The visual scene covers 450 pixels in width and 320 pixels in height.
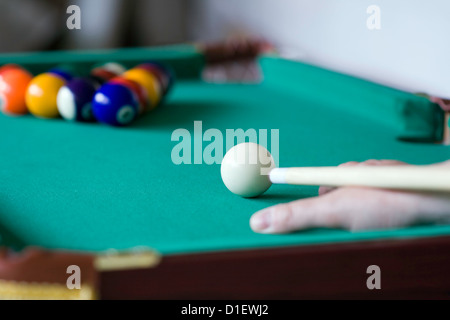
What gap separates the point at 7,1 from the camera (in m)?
5.25

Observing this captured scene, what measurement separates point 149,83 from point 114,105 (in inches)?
12.2

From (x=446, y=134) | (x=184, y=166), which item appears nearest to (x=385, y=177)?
(x=184, y=166)

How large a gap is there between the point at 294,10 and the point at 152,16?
267cm

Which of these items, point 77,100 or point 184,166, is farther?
point 77,100

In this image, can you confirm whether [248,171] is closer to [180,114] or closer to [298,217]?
[298,217]

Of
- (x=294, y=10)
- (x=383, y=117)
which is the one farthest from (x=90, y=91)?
(x=294, y=10)

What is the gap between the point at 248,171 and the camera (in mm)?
1143

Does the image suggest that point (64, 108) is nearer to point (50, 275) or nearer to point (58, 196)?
point (58, 196)

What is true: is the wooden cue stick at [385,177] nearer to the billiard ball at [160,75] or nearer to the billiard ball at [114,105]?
the billiard ball at [114,105]

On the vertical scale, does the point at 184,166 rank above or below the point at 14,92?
below

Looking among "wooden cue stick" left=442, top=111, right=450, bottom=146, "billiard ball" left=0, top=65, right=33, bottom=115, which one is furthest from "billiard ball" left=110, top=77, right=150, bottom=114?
"wooden cue stick" left=442, top=111, right=450, bottom=146

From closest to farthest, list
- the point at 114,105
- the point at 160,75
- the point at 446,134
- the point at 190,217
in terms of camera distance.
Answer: the point at 190,217 < the point at 446,134 < the point at 114,105 < the point at 160,75

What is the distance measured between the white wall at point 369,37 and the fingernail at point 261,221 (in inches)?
50.8

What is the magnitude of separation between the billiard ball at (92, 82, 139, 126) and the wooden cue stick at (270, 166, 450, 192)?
103cm
